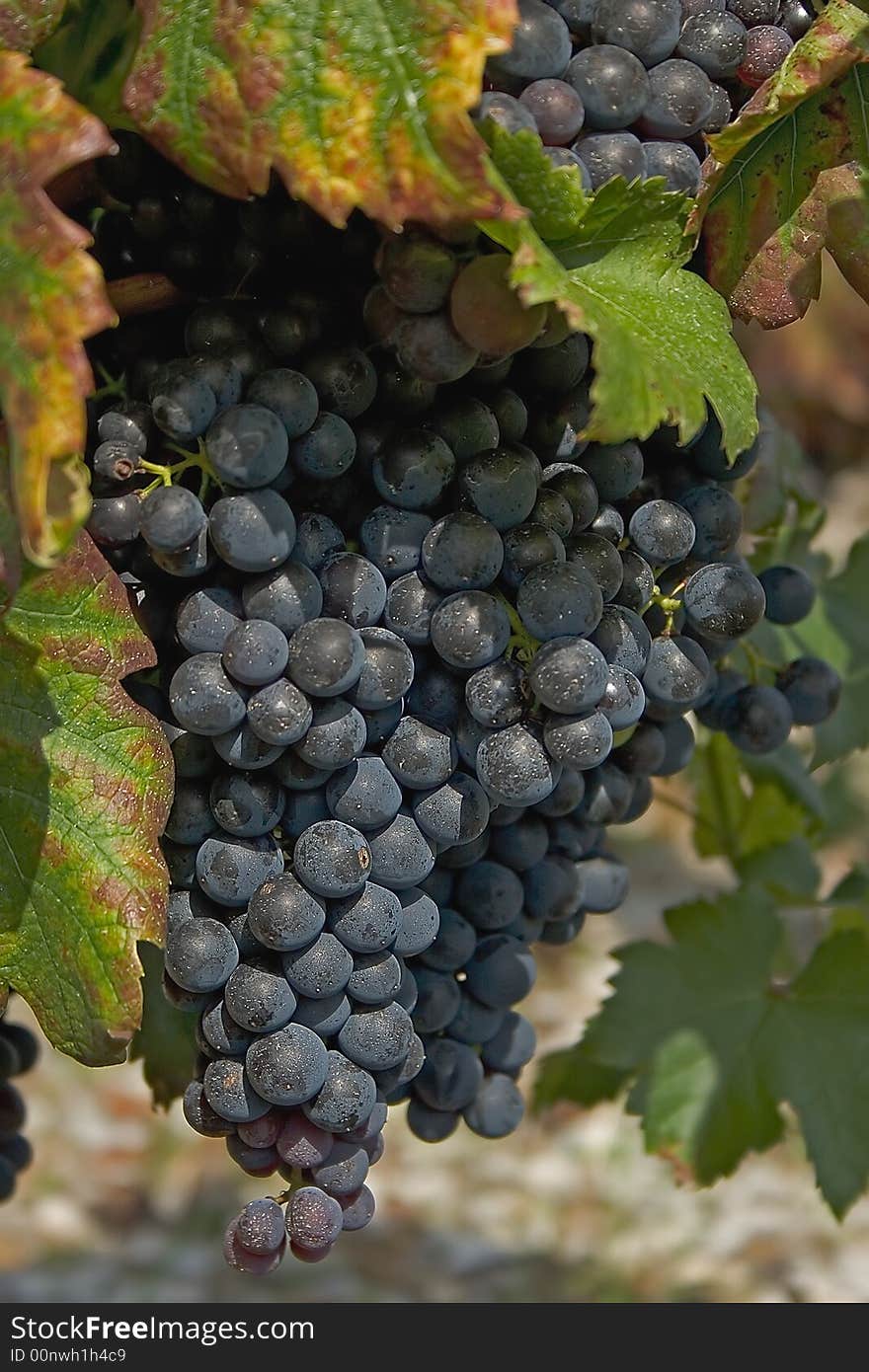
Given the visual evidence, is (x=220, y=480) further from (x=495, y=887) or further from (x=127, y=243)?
(x=495, y=887)

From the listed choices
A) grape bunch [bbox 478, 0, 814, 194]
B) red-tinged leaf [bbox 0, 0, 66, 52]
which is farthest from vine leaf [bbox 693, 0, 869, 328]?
red-tinged leaf [bbox 0, 0, 66, 52]

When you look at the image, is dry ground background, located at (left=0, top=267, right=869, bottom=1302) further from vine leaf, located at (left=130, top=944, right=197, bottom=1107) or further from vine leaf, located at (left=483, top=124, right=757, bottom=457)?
vine leaf, located at (left=483, top=124, right=757, bottom=457)

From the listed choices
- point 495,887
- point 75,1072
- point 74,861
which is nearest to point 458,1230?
point 75,1072

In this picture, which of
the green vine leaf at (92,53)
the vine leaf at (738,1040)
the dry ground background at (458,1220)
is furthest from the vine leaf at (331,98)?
the dry ground background at (458,1220)

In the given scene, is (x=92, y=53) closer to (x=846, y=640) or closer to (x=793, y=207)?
(x=793, y=207)

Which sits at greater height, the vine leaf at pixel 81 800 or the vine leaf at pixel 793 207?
the vine leaf at pixel 793 207

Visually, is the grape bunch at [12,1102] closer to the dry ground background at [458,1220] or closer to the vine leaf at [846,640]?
the vine leaf at [846,640]
